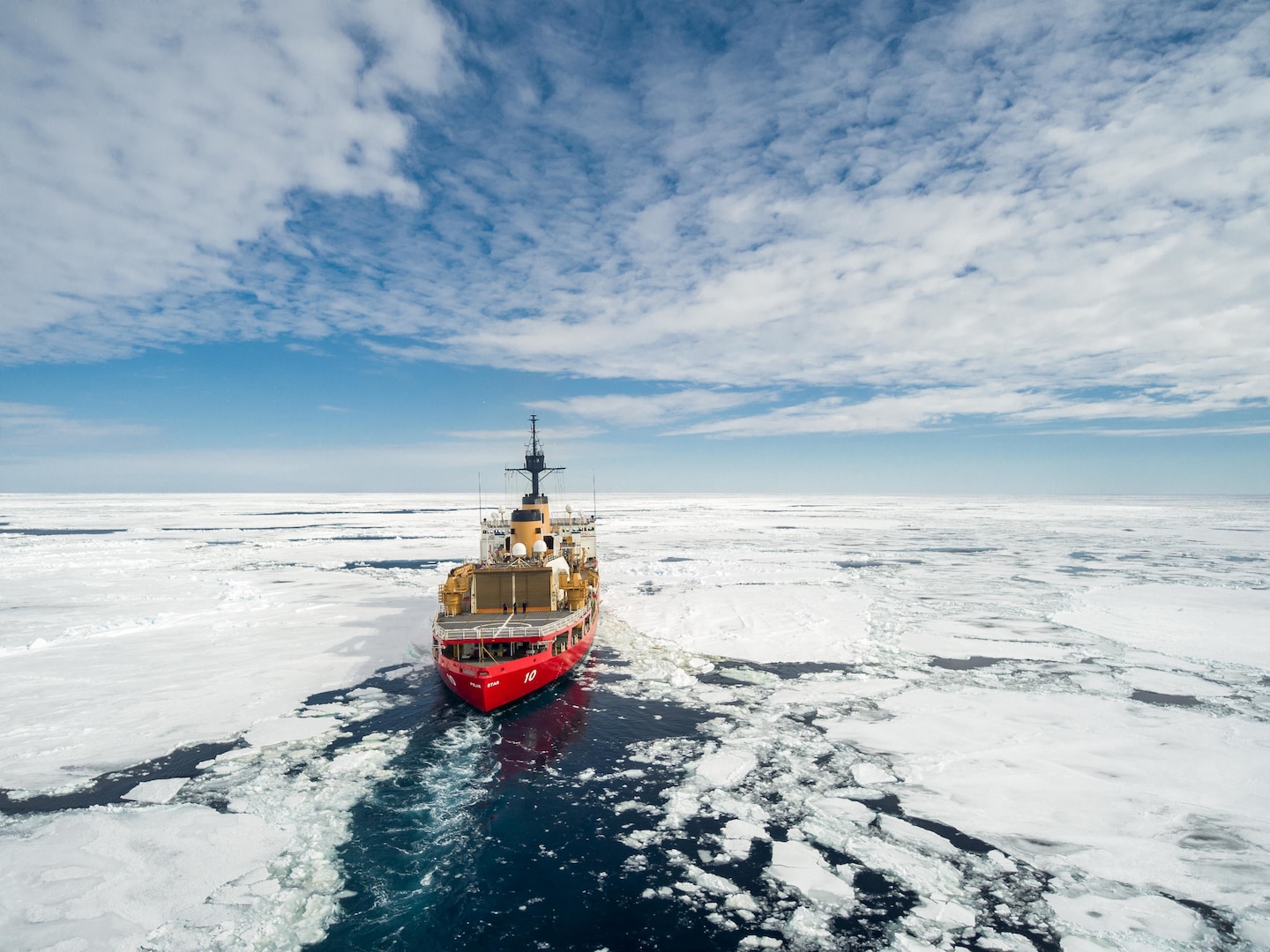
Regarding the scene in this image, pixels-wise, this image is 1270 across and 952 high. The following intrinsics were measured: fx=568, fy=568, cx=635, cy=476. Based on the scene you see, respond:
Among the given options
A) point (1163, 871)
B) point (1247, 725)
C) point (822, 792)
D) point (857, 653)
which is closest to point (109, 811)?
point (822, 792)

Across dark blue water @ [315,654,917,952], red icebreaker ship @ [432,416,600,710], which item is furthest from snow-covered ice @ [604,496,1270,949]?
red icebreaker ship @ [432,416,600,710]

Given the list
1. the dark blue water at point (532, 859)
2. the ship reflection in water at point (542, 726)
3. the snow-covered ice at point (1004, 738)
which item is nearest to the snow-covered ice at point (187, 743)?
the dark blue water at point (532, 859)

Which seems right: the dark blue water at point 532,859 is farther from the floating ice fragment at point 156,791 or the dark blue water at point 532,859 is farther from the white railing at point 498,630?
the floating ice fragment at point 156,791

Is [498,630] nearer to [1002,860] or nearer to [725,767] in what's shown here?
[725,767]

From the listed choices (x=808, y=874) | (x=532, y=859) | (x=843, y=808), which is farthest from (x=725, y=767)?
(x=532, y=859)

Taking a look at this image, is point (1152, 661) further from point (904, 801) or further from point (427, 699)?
point (427, 699)

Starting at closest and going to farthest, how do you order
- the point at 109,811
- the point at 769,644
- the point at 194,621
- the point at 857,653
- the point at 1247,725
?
the point at 109,811 → the point at 1247,725 → the point at 857,653 → the point at 769,644 → the point at 194,621

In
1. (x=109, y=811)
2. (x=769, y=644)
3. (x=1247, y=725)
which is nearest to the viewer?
(x=109, y=811)
